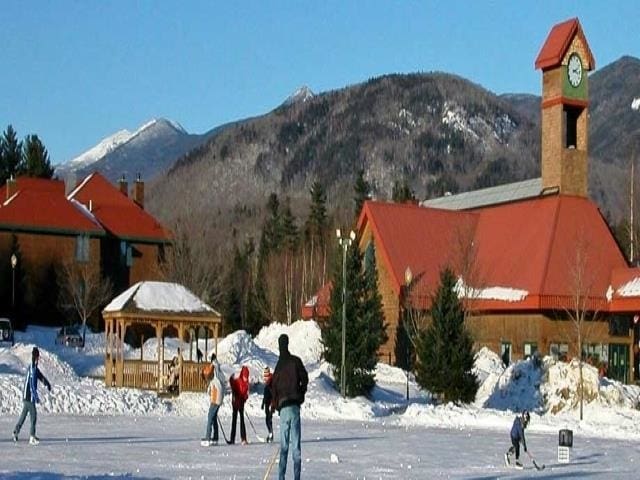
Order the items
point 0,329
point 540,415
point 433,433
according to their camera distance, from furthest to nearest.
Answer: point 0,329
point 540,415
point 433,433

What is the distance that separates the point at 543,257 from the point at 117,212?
107 feet

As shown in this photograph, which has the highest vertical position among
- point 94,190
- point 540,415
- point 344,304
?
point 94,190

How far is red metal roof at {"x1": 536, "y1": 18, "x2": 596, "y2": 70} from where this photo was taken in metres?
53.1

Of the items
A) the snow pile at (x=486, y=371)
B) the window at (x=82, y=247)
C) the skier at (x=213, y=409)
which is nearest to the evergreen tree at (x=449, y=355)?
the snow pile at (x=486, y=371)

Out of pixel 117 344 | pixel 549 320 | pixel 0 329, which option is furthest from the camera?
pixel 0 329

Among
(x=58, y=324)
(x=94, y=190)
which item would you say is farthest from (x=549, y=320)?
(x=94, y=190)

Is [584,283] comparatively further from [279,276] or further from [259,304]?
[279,276]

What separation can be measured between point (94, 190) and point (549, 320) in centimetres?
3785

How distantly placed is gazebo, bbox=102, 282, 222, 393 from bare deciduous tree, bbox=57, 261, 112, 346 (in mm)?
25768

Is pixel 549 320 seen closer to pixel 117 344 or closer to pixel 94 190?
pixel 117 344

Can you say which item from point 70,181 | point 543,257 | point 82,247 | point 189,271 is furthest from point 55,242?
point 543,257

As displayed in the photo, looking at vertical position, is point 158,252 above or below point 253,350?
above

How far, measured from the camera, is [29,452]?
18.9m

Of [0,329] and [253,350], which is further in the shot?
[0,329]
